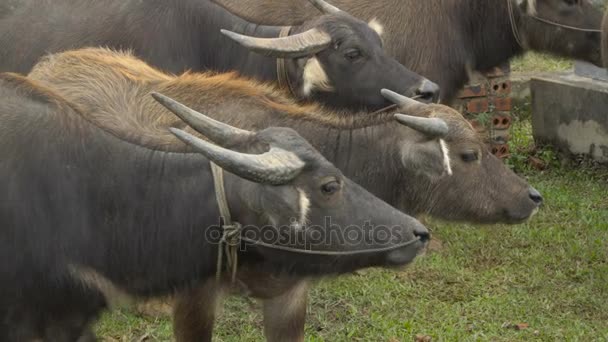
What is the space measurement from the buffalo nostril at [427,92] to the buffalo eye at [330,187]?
1928 mm

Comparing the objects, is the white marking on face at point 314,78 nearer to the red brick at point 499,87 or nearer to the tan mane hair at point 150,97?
the tan mane hair at point 150,97

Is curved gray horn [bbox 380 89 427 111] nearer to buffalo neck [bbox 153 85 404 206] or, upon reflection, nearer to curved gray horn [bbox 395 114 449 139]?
buffalo neck [bbox 153 85 404 206]

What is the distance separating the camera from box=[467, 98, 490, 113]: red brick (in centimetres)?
779

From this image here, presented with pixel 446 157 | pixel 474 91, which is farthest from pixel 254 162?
pixel 474 91

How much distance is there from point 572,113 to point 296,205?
487 centimetres

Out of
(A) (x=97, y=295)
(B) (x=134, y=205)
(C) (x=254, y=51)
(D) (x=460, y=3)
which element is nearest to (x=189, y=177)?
(B) (x=134, y=205)

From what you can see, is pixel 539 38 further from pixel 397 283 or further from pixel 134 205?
pixel 134 205

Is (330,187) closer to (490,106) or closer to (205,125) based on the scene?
(205,125)

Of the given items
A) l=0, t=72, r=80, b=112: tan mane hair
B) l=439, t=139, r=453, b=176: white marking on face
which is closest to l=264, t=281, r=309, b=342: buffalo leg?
l=439, t=139, r=453, b=176: white marking on face

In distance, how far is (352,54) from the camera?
575 centimetres

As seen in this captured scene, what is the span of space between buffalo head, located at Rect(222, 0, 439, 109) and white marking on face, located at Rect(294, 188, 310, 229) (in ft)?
6.78

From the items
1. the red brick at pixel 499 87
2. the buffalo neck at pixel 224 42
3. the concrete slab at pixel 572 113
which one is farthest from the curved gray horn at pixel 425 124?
the concrete slab at pixel 572 113

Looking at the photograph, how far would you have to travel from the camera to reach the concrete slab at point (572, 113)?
782 centimetres

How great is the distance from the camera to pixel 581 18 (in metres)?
6.75
